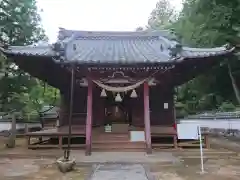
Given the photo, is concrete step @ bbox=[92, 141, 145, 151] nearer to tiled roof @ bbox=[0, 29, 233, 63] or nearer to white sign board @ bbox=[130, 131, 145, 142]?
white sign board @ bbox=[130, 131, 145, 142]

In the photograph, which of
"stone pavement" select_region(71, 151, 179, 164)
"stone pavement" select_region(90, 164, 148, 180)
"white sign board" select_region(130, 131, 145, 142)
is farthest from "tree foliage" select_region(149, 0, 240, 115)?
"stone pavement" select_region(90, 164, 148, 180)

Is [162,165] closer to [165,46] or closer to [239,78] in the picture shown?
[165,46]

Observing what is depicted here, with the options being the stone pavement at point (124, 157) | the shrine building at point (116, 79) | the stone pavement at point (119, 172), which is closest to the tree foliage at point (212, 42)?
the shrine building at point (116, 79)

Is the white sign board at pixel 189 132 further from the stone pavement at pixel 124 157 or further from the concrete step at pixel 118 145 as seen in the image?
the concrete step at pixel 118 145

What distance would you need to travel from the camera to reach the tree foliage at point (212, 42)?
13453mm

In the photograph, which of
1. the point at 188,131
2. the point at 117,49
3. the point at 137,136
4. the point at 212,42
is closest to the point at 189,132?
the point at 188,131

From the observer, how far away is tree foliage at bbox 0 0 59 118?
17.7 metres

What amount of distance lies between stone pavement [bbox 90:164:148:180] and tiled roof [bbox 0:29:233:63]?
3670mm

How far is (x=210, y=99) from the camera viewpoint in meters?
21.4

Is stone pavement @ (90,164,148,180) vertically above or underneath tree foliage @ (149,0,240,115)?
underneath

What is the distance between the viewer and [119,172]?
704 cm

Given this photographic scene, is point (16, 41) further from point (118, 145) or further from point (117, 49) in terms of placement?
point (118, 145)

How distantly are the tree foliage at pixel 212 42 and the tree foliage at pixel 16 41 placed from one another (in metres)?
10.5

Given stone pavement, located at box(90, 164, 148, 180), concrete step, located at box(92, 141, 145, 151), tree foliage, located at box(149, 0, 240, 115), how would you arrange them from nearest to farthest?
stone pavement, located at box(90, 164, 148, 180) < concrete step, located at box(92, 141, 145, 151) < tree foliage, located at box(149, 0, 240, 115)
